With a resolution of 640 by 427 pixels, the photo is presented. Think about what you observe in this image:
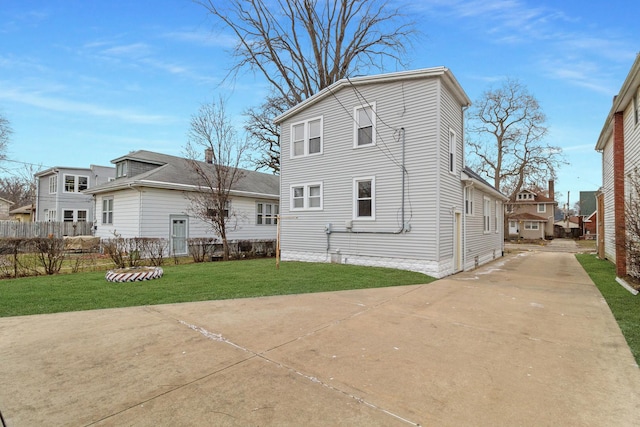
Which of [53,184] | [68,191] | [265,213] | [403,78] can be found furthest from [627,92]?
[53,184]

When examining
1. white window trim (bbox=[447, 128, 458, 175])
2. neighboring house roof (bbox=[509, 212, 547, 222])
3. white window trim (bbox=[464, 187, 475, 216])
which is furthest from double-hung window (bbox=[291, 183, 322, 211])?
neighboring house roof (bbox=[509, 212, 547, 222])

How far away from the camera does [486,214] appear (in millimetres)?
14625

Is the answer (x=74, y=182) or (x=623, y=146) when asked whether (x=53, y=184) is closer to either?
(x=74, y=182)

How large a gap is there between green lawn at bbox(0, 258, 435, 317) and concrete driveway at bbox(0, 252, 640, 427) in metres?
0.80

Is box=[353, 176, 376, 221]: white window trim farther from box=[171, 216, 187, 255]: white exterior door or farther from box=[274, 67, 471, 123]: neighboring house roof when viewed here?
box=[171, 216, 187, 255]: white exterior door

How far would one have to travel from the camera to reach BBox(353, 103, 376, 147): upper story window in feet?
36.0

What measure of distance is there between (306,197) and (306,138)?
7.94 ft

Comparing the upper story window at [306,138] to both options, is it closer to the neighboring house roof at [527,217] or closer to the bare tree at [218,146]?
the bare tree at [218,146]

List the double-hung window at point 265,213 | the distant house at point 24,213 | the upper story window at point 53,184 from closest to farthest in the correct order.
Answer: the double-hung window at point 265,213, the upper story window at point 53,184, the distant house at point 24,213

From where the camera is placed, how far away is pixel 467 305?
20.1 feet

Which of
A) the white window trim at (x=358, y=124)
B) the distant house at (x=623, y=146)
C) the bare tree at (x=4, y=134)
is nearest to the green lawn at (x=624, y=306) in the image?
the distant house at (x=623, y=146)

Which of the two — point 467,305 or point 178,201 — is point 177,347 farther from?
point 178,201

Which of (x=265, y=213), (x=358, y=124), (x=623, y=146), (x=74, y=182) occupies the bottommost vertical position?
(x=265, y=213)

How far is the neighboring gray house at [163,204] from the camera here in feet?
49.8
